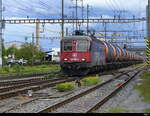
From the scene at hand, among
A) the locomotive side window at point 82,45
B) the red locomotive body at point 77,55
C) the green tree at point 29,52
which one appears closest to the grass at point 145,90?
the red locomotive body at point 77,55

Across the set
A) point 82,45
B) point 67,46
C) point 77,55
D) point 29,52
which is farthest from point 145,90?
point 29,52

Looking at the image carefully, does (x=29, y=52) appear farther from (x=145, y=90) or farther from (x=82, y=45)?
(x=145, y=90)

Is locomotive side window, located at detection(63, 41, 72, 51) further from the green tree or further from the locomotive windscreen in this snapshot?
the green tree

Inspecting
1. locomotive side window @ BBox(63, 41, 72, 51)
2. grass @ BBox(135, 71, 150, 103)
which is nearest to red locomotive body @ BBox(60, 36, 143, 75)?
locomotive side window @ BBox(63, 41, 72, 51)

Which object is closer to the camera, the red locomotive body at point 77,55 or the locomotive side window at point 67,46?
Result: the red locomotive body at point 77,55

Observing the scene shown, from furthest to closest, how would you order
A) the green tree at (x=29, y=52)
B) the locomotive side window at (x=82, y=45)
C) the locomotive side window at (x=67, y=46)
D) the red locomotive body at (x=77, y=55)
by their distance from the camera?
1. the green tree at (x=29, y=52)
2. the locomotive side window at (x=67, y=46)
3. the locomotive side window at (x=82, y=45)
4. the red locomotive body at (x=77, y=55)

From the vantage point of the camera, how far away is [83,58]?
26984mm

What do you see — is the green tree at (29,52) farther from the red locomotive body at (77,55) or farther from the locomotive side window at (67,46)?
the locomotive side window at (67,46)

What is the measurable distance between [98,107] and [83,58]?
15124 mm

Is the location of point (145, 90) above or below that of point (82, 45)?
below

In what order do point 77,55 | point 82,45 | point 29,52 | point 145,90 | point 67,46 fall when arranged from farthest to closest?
point 29,52 < point 67,46 < point 82,45 < point 77,55 < point 145,90

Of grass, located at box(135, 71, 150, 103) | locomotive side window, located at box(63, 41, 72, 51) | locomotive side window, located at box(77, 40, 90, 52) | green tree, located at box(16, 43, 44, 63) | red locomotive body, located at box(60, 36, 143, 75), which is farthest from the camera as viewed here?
green tree, located at box(16, 43, 44, 63)

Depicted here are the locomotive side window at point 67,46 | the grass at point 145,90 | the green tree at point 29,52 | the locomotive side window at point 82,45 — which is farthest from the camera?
the green tree at point 29,52

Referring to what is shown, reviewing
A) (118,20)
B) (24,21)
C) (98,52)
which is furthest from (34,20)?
(98,52)
